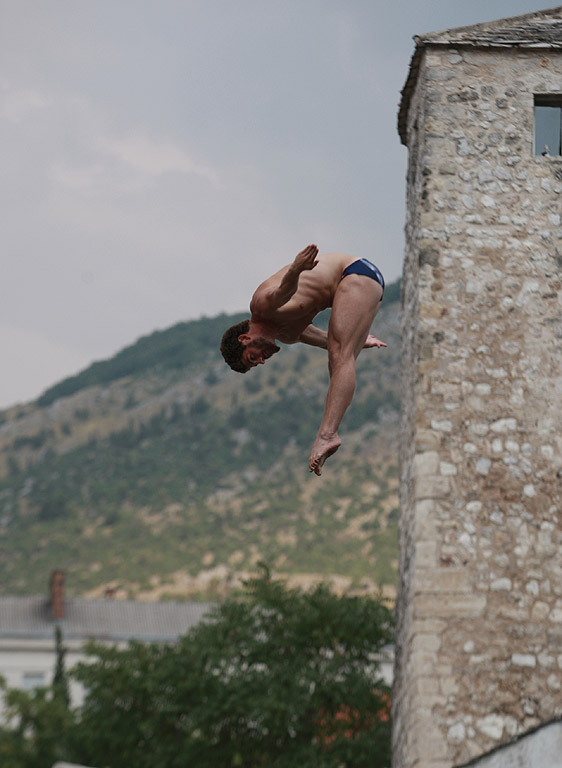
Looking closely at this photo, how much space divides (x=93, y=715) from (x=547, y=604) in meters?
9.51

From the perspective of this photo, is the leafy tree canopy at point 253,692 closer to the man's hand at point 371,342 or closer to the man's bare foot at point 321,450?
the man's hand at point 371,342

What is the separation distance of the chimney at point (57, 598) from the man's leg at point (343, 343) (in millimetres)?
45108

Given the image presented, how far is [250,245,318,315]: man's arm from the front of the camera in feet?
15.3

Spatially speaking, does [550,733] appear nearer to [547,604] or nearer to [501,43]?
[547,604]

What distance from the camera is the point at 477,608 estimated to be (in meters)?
11.4

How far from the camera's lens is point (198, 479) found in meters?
90.1

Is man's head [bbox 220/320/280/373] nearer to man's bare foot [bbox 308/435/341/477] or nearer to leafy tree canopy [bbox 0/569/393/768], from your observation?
man's bare foot [bbox 308/435/341/477]

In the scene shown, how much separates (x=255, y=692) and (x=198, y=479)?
73.2 meters

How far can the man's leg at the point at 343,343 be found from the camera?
16.1 feet

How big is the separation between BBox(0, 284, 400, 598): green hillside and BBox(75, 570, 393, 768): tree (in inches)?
1511

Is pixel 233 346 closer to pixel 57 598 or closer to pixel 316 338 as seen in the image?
pixel 316 338

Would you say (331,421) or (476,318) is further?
(476,318)

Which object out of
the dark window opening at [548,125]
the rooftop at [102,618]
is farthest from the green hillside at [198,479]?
the dark window opening at [548,125]

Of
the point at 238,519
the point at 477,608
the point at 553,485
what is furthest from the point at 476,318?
the point at 238,519
